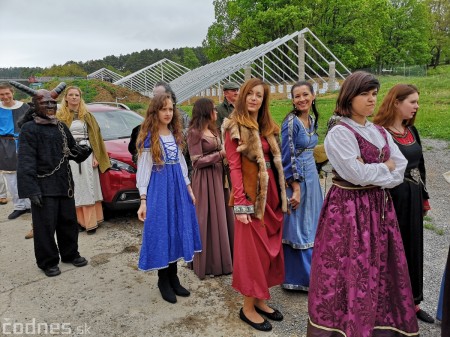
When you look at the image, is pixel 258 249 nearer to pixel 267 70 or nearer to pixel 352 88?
pixel 352 88

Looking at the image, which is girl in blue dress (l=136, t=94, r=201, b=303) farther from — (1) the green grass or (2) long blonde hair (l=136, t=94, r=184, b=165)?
(1) the green grass

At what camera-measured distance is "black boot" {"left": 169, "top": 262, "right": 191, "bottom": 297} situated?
3678 millimetres

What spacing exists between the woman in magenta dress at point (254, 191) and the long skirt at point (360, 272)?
21.2 inches

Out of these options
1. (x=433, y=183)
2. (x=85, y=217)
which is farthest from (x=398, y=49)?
(x=85, y=217)

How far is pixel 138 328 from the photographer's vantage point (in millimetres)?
3166

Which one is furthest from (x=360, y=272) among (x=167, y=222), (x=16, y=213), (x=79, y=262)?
(x=16, y=213)

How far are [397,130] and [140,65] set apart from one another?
295 feet

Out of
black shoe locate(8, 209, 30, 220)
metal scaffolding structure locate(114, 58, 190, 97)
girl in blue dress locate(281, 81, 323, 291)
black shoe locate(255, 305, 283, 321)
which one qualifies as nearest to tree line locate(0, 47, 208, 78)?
metal scaffolding structure locate(114, 58, 190, 97)

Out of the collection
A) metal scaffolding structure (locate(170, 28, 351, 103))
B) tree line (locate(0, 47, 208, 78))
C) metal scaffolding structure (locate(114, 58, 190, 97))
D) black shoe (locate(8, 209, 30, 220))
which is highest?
tree line (locate(0, 47, 208, 78))

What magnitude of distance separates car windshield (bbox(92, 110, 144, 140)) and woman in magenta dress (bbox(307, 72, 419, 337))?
15.2 feet

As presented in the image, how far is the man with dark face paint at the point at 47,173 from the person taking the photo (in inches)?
155

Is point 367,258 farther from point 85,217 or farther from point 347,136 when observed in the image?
point 85,217

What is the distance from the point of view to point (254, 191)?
2965 mm

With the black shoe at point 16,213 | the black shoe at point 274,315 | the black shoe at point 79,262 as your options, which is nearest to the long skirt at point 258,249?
the black shoe at point 274,315
